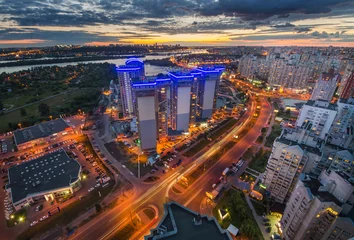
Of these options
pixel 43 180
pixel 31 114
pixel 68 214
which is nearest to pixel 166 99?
pixel 68 214

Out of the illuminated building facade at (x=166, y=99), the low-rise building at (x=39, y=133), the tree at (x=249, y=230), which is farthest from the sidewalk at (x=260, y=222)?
the low-rise building at (x=39, y=133)


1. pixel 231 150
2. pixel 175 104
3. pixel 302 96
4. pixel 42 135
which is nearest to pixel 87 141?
pixel 42 135

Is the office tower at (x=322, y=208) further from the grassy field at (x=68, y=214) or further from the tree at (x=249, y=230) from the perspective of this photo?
the grassy field at (x=68, y=214)

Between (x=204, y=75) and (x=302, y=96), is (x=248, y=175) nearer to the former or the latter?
(x=204, y=75)

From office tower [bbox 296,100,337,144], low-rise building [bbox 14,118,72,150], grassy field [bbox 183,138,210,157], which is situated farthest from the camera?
low-rise building [bbox 14,118,72,150]

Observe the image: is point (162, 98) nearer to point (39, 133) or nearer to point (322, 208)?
point (322, 208)

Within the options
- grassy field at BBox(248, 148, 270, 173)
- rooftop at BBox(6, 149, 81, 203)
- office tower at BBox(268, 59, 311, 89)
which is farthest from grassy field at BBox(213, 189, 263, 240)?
office tower at BBox(268, 59, 311, 89)

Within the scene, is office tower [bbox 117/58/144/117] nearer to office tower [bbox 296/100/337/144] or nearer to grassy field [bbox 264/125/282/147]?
grassy field [bbox 264/125/282/147]
